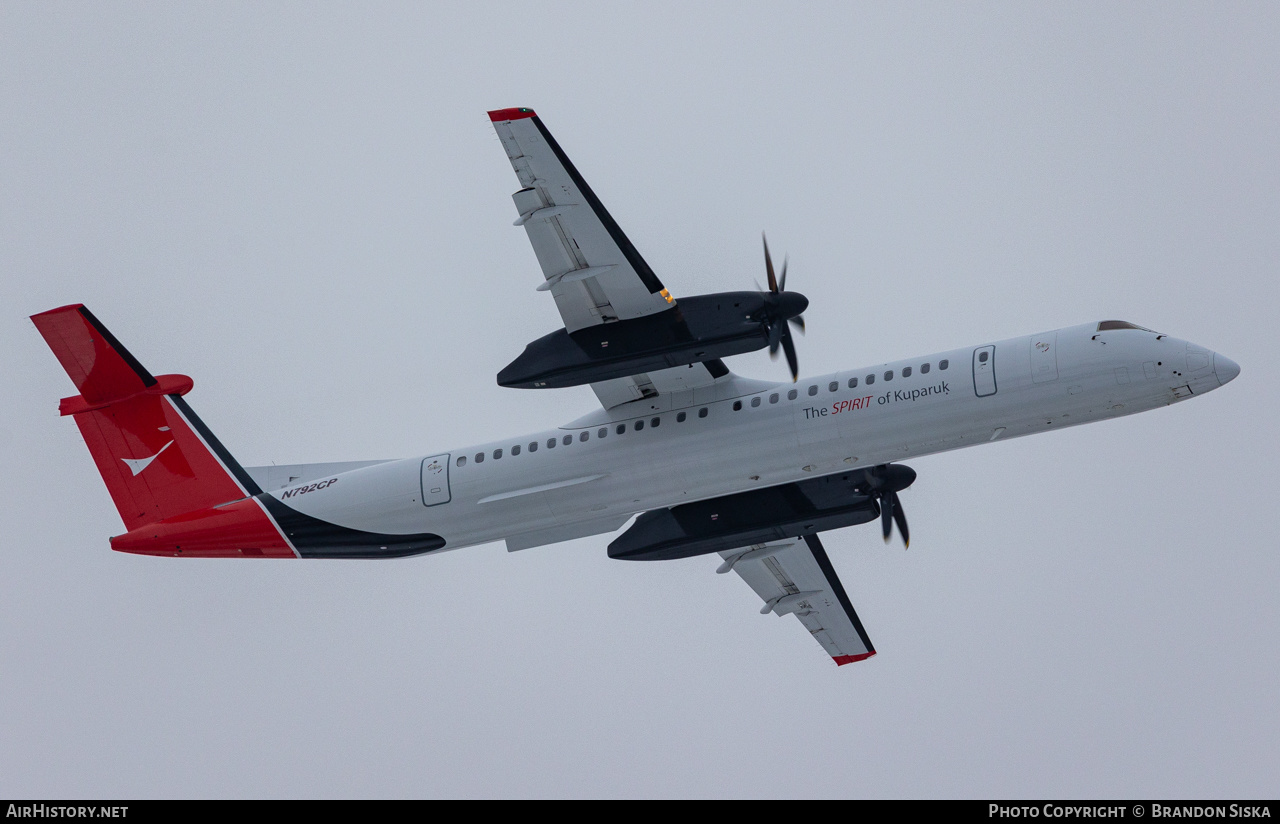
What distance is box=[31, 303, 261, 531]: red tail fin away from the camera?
23.8 metres

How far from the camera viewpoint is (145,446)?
24.1 meters

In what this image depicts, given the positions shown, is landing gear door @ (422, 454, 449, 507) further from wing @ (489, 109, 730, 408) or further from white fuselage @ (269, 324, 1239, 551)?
wing @ (489, 109, 730, 408)

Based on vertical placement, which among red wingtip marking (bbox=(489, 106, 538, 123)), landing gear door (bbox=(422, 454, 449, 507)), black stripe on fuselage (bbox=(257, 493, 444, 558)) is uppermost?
red wingtip marking (bbox=(489, 106, 538, 123))

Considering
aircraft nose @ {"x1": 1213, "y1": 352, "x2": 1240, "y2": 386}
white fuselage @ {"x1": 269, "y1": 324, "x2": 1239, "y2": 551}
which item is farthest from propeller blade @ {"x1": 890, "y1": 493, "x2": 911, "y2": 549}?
aircraft nose @ {"x1": 1213, "y1": 352, "x2": 1240, "y2": 386}

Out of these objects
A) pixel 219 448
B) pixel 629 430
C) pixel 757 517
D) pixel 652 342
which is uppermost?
pixel 652 342

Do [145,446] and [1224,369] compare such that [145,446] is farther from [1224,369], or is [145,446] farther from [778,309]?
[1224,369]

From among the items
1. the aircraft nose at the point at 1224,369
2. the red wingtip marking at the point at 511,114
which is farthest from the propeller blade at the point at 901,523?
the red wingtip marking at the point at 511,114

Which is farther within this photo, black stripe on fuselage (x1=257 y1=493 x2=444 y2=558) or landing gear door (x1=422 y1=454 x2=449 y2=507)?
black stripe on fuselage (x1=257 y1=493 x2=444 y2=558)

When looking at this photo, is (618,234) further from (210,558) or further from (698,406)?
(210,558)

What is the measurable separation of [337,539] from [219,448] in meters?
3.35

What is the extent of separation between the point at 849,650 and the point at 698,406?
837cm

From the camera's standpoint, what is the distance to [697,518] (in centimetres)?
2281

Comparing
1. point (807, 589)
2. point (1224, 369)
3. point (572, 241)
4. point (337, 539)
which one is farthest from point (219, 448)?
point (1224, 369)

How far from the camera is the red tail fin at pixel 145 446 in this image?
23.8 meters
